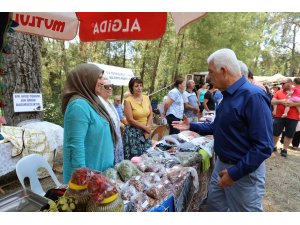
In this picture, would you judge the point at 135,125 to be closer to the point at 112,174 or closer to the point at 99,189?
the point at 112,174

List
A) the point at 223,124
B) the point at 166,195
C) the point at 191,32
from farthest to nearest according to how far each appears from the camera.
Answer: the point at 191,32
the point at 223,124
the point at 166,195

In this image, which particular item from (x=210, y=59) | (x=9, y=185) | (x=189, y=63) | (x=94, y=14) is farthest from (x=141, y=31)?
(x=189, y=63)

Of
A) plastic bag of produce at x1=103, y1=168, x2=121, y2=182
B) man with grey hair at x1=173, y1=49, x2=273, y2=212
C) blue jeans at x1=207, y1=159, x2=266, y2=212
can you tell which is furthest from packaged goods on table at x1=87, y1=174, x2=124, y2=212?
blue jeans at x1=207, y1=159, x2=266, y2=212

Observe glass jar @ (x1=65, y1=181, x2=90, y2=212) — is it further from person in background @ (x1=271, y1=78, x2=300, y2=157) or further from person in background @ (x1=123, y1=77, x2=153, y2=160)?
person in background @ (x1=271, y1=78, x2=300, y2=157)

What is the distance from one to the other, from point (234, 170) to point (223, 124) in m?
0.38

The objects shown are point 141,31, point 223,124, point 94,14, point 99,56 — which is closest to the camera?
point 223,124

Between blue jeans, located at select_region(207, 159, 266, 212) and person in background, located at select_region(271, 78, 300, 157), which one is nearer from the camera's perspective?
blue jeans, located at select_region(207, 159, 266, 212)

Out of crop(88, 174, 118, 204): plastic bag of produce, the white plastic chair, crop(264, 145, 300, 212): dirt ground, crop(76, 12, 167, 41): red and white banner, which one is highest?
crop(76, 12, 167, 41): red and white banner

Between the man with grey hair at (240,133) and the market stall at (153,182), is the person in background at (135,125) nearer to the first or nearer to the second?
the market stall at (153,182)

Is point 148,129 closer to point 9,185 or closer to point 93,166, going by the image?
point 93,166

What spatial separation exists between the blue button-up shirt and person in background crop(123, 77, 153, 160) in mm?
1920

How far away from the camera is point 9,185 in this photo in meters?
4.36

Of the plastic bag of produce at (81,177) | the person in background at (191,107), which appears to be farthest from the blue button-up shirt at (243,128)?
the person in background at (191,107)

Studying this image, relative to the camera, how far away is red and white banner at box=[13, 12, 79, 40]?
9.27 ft
